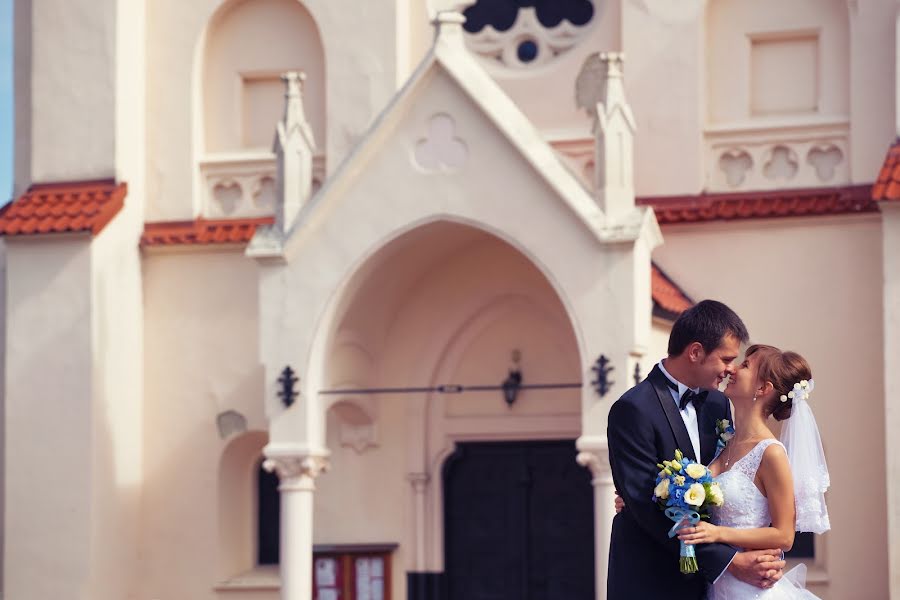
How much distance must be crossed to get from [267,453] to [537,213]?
3.16 meters

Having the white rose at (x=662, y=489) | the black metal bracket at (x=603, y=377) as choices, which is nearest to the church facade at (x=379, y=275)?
the black metal bracket at (x=603, y=377)

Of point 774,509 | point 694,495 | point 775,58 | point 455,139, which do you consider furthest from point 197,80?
point 694,495

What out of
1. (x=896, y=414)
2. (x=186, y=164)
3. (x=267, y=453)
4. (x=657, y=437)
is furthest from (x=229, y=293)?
(x=657, y=437)

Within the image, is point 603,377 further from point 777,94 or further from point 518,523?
point 777,94

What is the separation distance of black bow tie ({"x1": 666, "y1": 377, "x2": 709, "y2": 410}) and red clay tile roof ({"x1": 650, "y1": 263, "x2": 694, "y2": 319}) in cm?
843

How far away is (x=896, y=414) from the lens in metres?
17.5

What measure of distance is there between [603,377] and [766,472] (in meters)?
7.92

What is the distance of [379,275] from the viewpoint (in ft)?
60.6

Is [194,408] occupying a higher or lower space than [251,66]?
lower

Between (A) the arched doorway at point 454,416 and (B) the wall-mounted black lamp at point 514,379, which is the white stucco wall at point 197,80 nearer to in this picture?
(A) the arched doorway at point 454,416

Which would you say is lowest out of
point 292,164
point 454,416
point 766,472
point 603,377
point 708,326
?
point 766,472

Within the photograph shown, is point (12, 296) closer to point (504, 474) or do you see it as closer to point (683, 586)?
point (504, 474)

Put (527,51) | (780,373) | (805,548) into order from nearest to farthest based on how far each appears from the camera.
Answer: (780,373), (805,548), (527,51)

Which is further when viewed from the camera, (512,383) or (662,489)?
(512,383)
